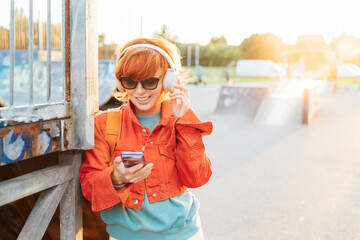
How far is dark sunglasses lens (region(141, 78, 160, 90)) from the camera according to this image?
6.93 ft

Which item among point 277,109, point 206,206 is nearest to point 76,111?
point 206,206

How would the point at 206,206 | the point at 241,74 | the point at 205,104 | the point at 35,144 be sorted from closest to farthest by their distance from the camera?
1. the point at 35,144
2. the point at 206,206
3. the point at 205,104
4. the point at 241,74

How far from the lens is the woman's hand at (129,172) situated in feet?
6.22

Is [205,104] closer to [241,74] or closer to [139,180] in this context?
[139,180]

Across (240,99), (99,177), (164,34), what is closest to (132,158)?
(99,177)

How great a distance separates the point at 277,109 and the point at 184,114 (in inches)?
450

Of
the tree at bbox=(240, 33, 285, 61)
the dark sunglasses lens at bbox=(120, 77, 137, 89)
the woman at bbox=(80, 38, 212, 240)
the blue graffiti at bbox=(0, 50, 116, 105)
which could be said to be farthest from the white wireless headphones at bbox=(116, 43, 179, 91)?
the tree at bbox=(240, 33, 285, 61)

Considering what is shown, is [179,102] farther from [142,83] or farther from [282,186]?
[282,186]

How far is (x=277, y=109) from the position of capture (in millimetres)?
13195

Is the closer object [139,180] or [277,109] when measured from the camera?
[139,180]

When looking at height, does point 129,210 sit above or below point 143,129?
below

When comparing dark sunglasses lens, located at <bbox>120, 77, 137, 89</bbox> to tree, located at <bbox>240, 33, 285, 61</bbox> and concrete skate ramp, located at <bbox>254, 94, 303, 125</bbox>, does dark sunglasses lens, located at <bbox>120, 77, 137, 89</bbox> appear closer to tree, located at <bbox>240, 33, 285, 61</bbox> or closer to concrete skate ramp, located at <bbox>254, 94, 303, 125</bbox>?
concrete skate ramp, located at <bbox>254, 94, 303, 125</bbox>

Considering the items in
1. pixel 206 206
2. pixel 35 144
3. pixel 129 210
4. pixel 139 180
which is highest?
pixel 35 144

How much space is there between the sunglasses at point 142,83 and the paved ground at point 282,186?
2.56 m
